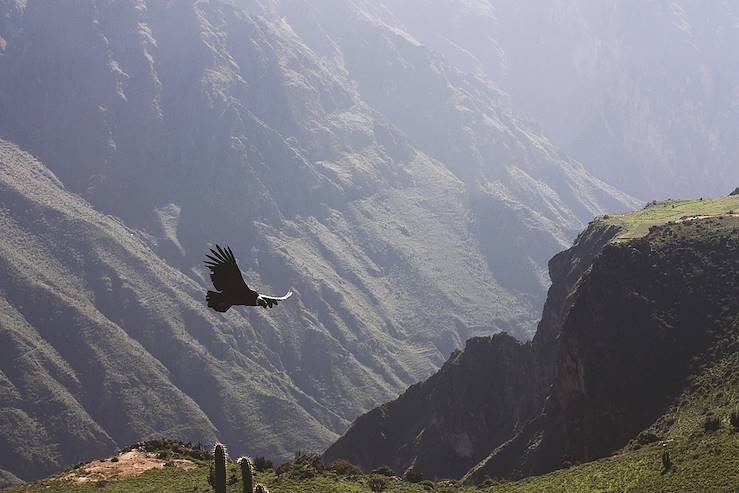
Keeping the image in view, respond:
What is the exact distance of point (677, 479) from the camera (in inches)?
2398

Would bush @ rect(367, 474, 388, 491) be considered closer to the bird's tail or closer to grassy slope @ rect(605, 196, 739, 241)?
the bird's tail

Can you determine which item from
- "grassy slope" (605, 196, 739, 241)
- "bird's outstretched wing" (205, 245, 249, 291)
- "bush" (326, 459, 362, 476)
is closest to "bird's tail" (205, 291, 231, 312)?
"bird's outstretched wing" (205, 245, 249, 291)

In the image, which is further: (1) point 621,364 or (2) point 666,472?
(1) point 621,364

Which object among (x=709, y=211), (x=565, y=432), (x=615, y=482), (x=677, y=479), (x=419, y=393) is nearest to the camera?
(x=677, y=479)

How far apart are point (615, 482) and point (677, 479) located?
627 cm

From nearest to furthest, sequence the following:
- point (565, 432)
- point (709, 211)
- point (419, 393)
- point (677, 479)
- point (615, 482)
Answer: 1. point (677, 479)
2. point (615, 482)
3. point (565, 432)
4. point (709, 211)
5. point (419, 393)

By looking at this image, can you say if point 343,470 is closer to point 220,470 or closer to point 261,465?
point 261,465

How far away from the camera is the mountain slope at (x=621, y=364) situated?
9675 centimetres

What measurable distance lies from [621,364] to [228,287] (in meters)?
88.6

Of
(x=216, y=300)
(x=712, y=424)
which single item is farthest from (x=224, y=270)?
(x=712, y=424)

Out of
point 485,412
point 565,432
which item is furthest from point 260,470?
point 485,412

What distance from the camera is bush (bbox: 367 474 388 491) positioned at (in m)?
76.4

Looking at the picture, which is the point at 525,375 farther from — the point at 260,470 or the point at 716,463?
the point at 716,463

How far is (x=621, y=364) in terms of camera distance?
352ft
